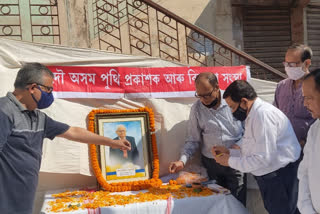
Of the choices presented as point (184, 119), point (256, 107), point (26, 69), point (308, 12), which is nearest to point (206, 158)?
point (184, 119)

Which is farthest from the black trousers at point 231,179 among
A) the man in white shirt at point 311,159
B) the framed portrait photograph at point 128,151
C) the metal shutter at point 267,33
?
the metal shutter at point 267,33

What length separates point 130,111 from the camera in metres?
3.42

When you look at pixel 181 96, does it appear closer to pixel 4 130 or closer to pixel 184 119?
pixel 184 119

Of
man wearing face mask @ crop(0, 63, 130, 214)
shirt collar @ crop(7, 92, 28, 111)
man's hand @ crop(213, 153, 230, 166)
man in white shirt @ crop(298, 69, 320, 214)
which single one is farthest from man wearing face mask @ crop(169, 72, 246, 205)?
shirt collar @ crop(7, 92, 28, 111)

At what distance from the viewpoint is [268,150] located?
2.30m

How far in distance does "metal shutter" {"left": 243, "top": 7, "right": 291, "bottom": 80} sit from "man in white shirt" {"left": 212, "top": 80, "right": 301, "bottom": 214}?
529 centimetres

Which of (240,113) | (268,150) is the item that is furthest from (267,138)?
(240,113)

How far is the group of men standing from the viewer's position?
1833 mm

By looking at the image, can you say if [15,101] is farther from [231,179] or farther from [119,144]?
[231,179]

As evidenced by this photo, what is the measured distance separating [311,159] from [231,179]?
1.42 m

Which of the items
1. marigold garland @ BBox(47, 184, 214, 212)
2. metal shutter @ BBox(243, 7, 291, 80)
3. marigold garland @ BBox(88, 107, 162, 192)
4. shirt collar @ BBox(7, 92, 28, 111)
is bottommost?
marigold garland @ BBox(47, 184, 214, 212)

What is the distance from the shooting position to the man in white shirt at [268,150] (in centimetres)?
232

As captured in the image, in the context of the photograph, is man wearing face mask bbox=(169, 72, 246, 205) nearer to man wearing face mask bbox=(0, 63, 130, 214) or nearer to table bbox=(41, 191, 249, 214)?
table bbox=(41, 191, 249, 214)

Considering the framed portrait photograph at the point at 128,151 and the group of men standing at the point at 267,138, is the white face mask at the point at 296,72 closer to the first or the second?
the group of men standing at the point at 267,138
